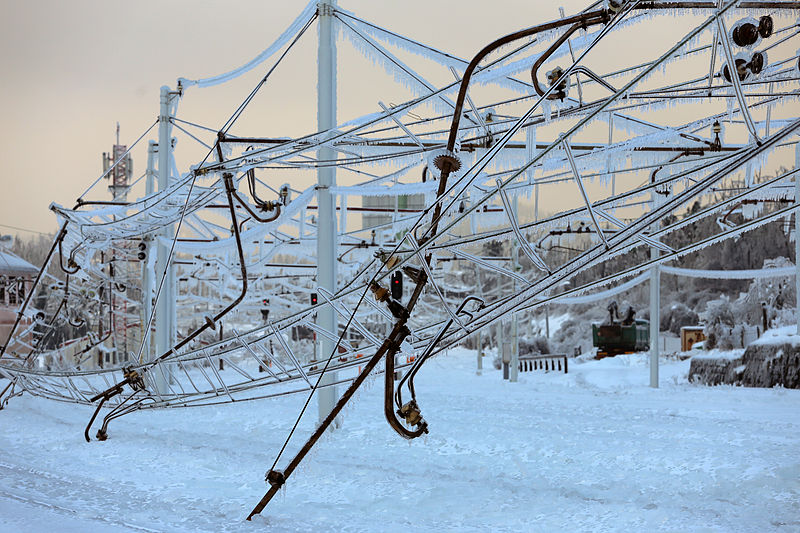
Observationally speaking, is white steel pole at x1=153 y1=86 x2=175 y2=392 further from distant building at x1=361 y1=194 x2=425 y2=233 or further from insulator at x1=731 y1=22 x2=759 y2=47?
insulator at x1=731 y1=22 x2=759 y2=47

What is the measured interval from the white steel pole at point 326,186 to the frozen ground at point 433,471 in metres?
1.22

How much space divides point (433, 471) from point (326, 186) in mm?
4596

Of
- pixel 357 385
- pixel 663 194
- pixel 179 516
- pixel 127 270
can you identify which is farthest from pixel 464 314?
pixel 127 270

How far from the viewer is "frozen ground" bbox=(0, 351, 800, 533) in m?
6.12

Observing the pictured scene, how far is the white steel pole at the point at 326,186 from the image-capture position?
10312 millimetres

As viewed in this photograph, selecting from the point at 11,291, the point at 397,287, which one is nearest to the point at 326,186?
the point at 397,287

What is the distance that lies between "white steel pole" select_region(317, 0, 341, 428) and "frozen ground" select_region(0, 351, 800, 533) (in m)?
1.22

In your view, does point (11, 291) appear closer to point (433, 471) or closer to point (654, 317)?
Answer: point (654, 317)

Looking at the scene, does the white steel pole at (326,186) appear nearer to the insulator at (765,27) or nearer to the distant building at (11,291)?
the insulator at (765,27)

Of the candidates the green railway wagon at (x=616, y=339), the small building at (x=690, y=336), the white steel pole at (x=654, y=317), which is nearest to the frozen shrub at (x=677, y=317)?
the green railway wagon at (x=616, y=339)

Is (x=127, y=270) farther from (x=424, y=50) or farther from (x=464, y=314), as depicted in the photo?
(x=464, y=314)

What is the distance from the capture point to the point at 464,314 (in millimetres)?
6258

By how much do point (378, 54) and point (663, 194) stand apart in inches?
326

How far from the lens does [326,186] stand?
1055 centimetres
